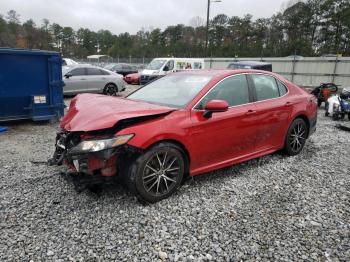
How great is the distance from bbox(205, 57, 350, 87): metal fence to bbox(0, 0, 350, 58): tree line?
9.92 metres

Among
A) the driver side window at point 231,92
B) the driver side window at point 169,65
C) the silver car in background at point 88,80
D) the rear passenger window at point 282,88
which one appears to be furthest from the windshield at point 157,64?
the driver side window at point 231,92

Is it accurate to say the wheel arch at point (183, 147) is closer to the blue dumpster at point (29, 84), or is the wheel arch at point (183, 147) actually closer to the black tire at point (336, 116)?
the blue dumpster at point (29, 84)

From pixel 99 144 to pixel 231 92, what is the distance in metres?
2.07

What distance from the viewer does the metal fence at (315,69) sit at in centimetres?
1694

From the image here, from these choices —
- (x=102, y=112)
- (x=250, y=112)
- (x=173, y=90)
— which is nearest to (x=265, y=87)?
(x=250, y=112)

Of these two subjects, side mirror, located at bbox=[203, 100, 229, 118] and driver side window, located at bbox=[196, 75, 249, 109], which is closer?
side mirror, located at bbox=[203, 100, 229, 118]

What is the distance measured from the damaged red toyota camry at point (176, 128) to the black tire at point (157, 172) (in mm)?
11

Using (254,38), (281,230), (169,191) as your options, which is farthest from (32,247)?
(254,38)

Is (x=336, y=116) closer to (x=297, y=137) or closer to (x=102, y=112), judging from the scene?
(x=297, y=137)

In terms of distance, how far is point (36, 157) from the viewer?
5.06m

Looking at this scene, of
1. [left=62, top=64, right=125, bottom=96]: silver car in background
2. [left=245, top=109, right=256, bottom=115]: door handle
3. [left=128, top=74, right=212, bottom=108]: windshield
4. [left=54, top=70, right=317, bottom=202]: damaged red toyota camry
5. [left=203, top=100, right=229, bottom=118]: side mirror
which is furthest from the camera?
[left=62, top=64, right=125, bottom=96]: silver car in background

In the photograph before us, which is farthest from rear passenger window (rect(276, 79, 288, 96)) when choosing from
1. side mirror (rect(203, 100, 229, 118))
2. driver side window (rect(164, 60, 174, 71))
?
driver side window (rect(164, 60, 174, 71))

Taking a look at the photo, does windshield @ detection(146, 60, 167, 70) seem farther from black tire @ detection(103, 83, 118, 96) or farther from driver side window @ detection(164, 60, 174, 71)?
black tire @ detection(103, 83, 118, 96)

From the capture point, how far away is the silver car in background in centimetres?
1247
